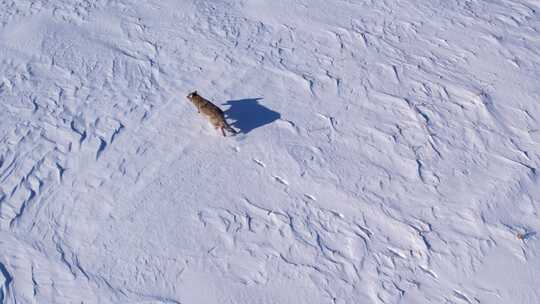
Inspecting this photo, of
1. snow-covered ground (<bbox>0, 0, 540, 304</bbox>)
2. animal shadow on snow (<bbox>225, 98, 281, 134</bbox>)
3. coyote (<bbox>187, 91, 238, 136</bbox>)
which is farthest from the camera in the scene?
animal shadow on snow (<bbox>225, 98, 281, 134</bbox>)

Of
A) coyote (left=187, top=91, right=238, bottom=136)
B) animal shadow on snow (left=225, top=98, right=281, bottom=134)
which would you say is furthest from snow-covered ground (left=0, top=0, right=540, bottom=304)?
coyote (left=187, top=91, right=238, bottom=136)

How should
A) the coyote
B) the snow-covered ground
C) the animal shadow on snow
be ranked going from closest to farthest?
1. the snow-covered ground
2. the coyote
3. the animal shadow on snow

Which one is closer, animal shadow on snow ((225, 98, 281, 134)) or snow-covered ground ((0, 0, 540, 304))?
snow-covered ground ((0, 0, 540, 304))

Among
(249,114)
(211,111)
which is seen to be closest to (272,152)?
(249,114)

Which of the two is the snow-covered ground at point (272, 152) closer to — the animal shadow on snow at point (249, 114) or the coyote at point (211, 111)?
the animal shadow on snow at point (249, 114)

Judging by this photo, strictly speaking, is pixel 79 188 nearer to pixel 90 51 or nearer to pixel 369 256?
pixel 90 51

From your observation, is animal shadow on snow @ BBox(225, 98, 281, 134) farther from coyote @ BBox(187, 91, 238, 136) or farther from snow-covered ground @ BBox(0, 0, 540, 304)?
coyote @ BBox(187, 91, 238, 136)

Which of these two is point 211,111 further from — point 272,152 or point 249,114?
point 272,152

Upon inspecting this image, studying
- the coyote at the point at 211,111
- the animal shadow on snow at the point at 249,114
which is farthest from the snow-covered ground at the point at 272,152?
the coyote at the point at 211,111
